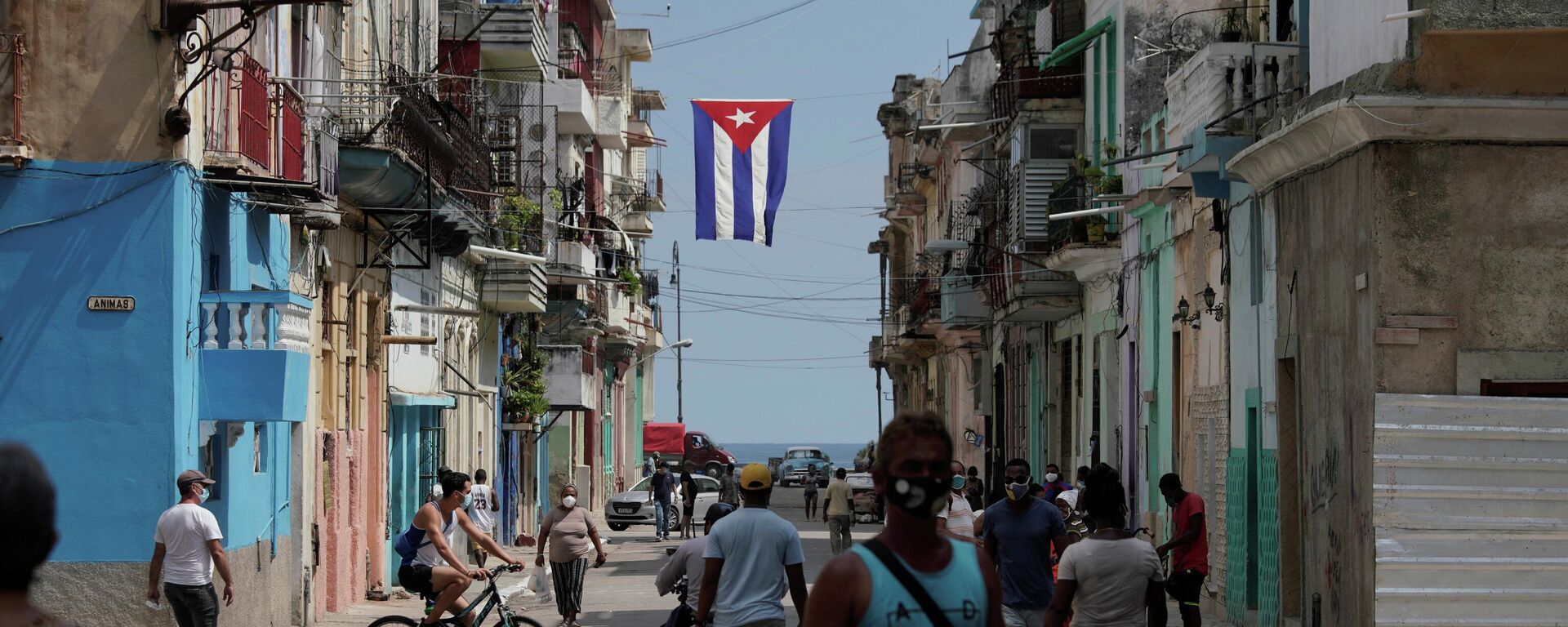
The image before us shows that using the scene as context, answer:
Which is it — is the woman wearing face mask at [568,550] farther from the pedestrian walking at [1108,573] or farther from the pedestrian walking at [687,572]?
the pedestrian walking at [1108,573]

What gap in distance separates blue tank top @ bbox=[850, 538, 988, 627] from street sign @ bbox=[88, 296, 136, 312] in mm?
12034

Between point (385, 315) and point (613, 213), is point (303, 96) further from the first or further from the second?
point (613, 213)

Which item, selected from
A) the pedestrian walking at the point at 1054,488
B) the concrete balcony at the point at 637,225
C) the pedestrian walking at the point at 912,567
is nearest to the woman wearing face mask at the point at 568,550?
the pedestrian walking at the point at 1054,488

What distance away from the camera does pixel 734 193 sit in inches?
1018

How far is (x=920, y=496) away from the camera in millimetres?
5680

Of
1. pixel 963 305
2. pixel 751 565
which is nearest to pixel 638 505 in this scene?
pixel 963 305

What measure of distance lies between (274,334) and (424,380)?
39.9 feet

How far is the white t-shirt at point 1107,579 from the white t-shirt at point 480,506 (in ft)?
45.4

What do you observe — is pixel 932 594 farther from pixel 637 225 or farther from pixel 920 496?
pixel 637 225

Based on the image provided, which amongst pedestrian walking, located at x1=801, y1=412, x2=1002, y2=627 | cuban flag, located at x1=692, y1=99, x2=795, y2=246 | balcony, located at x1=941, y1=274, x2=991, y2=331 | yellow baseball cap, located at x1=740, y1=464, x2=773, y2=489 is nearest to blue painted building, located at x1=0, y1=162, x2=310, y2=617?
yellow baseball cap, located at x1=740, y1=464, x2=773, y2=489

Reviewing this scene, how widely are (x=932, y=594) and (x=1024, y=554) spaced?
7336 millimetres

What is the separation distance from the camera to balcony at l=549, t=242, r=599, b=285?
41.4 meters

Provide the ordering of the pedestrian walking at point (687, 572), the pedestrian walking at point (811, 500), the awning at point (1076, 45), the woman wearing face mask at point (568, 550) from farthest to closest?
1. the pedestrian walking at point (811, 500)
2. the awning at point (1076, 45)
3. the woman wearing face mask at point (568, 550)
4. the pedestrian walking at point (687, 572)

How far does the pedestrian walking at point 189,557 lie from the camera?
14.0 metres
